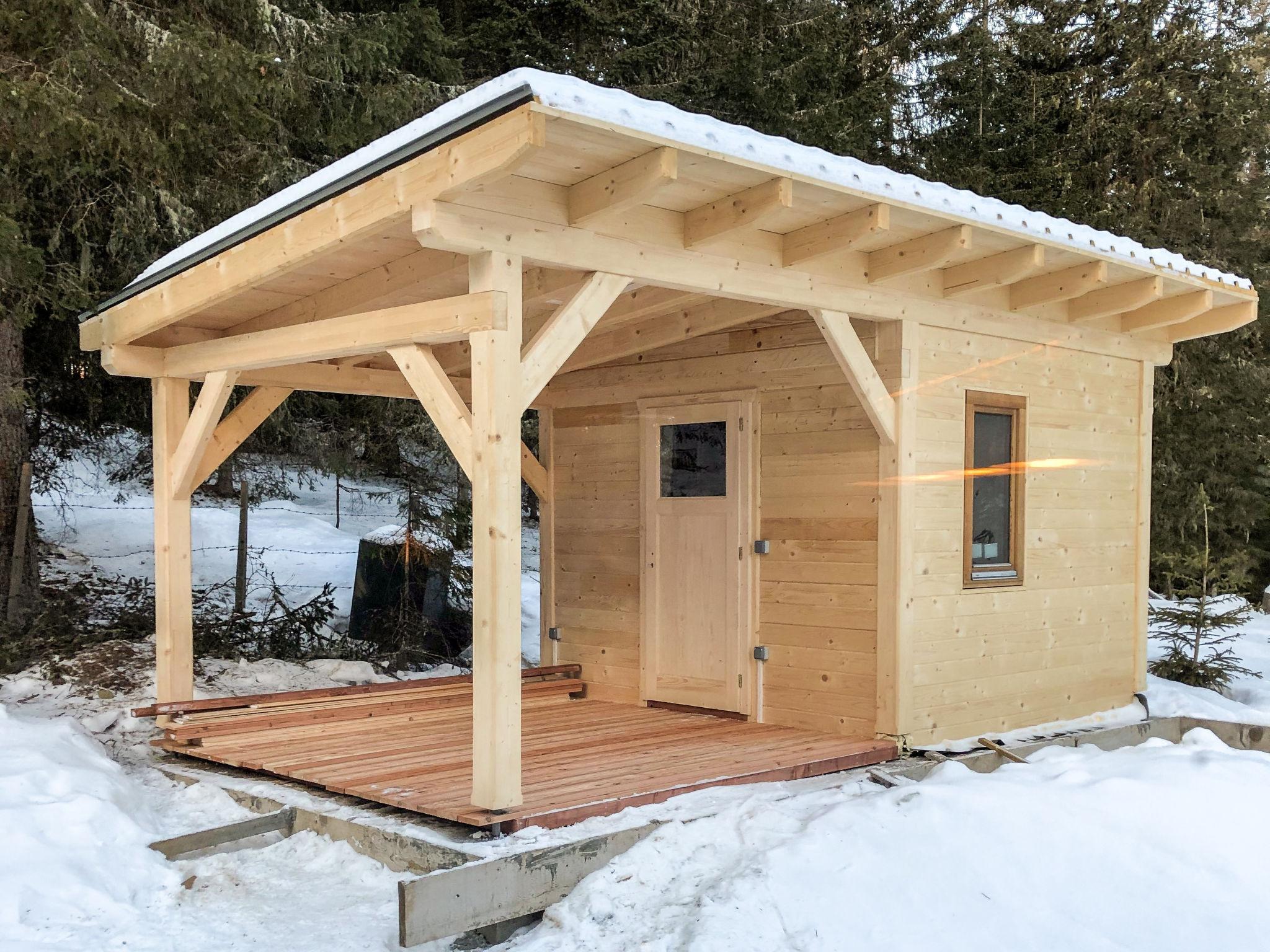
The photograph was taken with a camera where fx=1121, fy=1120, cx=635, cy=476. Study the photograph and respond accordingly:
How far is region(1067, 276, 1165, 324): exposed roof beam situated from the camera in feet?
22.6

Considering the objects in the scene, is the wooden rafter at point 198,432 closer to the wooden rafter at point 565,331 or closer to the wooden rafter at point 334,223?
the wooden rafter at point 334,223

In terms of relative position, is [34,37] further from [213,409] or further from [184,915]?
[184,915]

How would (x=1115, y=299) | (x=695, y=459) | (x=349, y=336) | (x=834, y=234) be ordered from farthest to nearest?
(x=695, y=459)
(x=1115, y=299)
(x=834, y=234)
(x=349, y=336)

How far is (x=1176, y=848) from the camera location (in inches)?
169

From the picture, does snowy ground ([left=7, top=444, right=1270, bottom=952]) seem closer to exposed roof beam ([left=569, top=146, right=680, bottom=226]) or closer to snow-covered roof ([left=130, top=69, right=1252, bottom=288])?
exposed roof beam ([left=569, top=146, right=680, bottom=226])

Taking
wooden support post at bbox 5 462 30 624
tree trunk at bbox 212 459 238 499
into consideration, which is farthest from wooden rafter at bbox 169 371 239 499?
tree trunk at bbox 212 459 238 499

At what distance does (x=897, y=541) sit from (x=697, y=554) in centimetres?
151

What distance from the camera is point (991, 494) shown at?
6.98 m

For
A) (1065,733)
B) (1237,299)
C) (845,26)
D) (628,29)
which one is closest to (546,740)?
(1065,733)

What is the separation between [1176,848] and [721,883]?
5.94ft

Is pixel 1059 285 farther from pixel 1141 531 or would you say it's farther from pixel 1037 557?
pixel 1141 531

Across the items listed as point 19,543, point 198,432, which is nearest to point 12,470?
point 19,543

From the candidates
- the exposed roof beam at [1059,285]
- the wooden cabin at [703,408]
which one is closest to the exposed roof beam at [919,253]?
the wooden cabin at [703,408]

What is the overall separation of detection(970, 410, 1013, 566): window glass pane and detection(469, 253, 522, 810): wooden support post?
11.3ft
